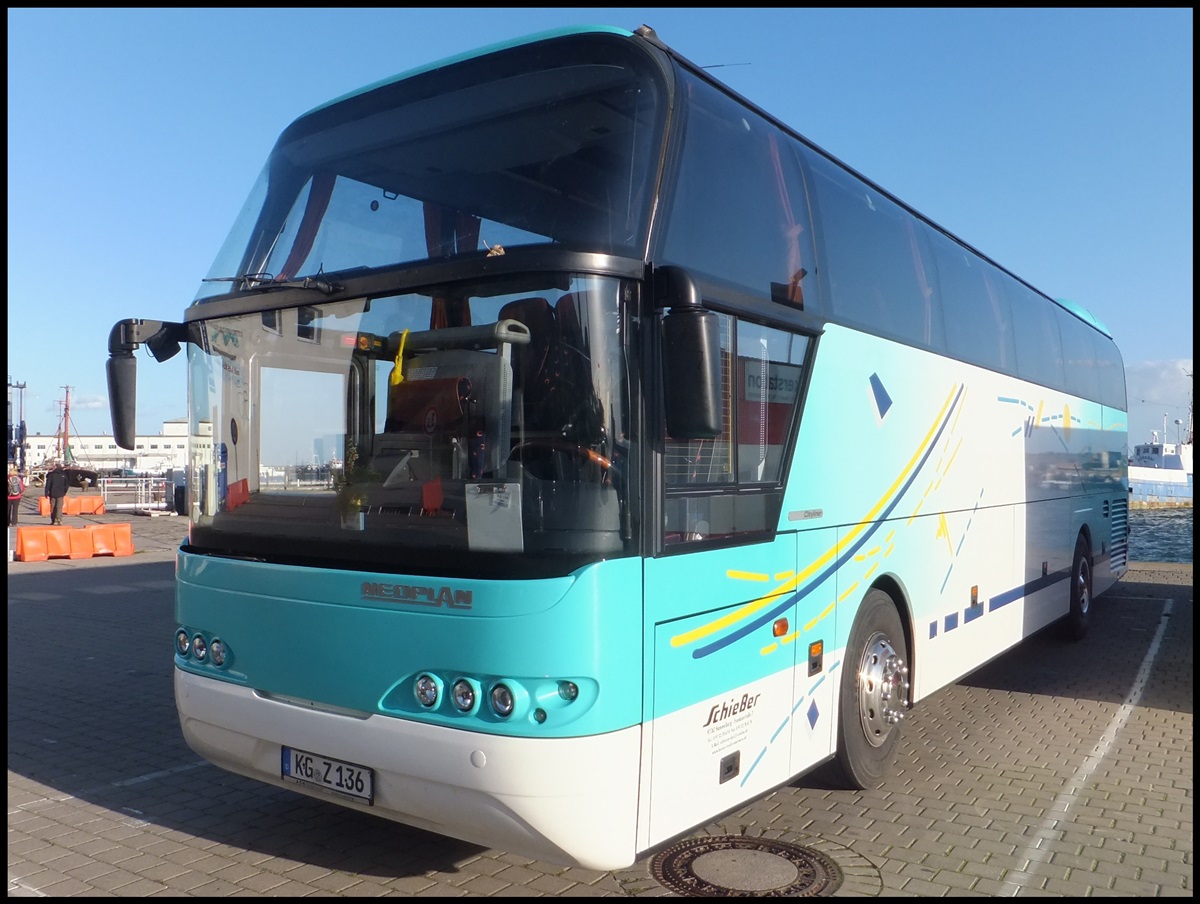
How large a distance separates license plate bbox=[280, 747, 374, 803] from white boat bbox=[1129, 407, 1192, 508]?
1433 inches

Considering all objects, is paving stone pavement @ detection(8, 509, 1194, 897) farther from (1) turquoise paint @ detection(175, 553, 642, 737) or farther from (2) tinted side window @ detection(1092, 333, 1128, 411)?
(2) tinted side window @ detection(1092, 333, 1128, 411)

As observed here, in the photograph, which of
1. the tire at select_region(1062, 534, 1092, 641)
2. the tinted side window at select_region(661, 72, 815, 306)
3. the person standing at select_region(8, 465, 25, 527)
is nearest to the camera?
the tinted side window at select_region(661, 72, 815, 306)

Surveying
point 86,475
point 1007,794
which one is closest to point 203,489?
point 1007,794

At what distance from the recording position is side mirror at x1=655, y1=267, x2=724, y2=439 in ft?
12.8

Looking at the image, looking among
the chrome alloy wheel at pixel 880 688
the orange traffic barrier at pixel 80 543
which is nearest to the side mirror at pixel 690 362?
the chrome alloy wheel at pixel 880 688

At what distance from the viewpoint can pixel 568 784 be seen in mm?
3834

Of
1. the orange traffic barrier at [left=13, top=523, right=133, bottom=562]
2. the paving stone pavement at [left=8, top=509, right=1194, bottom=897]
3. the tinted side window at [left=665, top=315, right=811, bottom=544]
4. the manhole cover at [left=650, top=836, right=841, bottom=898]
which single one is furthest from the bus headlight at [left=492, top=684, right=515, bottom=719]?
the orange traffic barrier at [left=13, top=523, right=133, bottom=562]

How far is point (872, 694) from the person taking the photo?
596cm

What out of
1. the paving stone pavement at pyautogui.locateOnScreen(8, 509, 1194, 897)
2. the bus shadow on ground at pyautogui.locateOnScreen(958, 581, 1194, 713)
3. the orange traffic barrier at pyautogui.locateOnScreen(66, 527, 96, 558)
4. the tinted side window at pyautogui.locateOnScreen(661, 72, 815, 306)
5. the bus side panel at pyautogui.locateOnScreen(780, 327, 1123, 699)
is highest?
the tinted side window at pyautogui.locateOnScreen(661, 72, 815, 306)

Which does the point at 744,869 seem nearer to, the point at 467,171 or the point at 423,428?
the point at 423,428

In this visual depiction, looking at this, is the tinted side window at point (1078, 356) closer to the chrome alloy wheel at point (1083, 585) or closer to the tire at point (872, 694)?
the chrome alloy wheel at point (1083, 585)

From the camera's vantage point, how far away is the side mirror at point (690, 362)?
3.90 metres

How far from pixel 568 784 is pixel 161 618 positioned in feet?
34.9

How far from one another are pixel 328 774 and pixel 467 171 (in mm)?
2707
